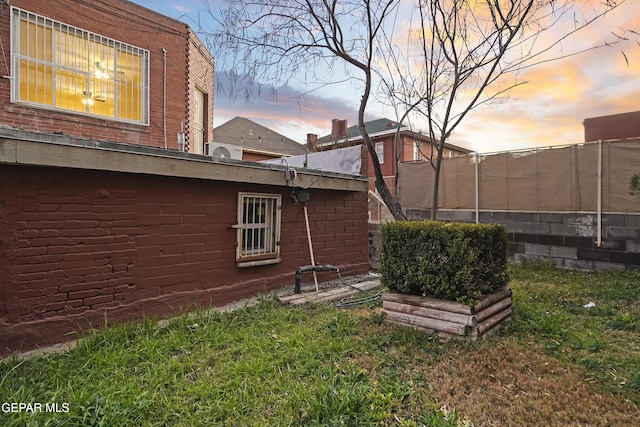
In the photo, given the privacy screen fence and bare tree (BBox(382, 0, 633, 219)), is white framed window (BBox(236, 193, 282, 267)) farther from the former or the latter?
the privacy screen fence

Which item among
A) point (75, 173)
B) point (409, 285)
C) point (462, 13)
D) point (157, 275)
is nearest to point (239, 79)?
point (75, 173)

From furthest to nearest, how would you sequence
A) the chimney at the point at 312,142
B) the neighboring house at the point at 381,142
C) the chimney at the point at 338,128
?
the chimney at the point at 338,128, the chimney at the point at 312,142, the neighboring house at the point at 381,142

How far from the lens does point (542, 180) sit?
24.4 feet

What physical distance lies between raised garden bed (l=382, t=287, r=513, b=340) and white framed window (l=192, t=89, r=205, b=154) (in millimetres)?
8129

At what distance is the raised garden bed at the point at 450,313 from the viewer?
350 centimetres

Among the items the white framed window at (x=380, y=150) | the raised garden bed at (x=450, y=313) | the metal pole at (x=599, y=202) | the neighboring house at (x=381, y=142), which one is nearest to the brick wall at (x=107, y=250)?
the raised garden bed at (x=450, y=313)

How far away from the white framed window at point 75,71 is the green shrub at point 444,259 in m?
7.17

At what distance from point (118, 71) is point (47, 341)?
664cm

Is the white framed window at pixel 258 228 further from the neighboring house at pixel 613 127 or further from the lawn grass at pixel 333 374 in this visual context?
the neighboring house at pixel 613 127

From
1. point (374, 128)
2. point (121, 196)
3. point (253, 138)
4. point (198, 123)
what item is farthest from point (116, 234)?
point (374, 128)

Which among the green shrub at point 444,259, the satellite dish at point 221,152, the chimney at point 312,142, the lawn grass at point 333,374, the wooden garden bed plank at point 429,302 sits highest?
the chimney at point 312,142

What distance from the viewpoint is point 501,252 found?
13.8 ft

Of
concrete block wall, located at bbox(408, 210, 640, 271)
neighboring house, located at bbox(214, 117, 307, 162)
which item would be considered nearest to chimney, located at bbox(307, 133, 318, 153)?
neighboring house, located at bbox(214, 117, 307, 162)

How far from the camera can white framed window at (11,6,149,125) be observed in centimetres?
659
